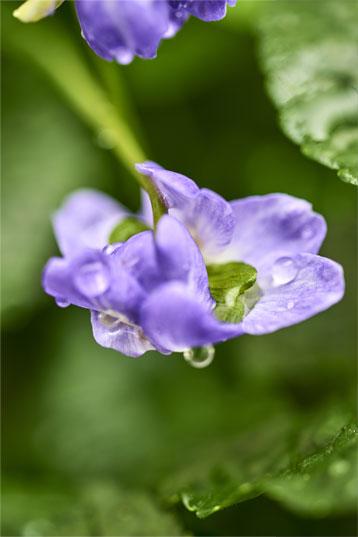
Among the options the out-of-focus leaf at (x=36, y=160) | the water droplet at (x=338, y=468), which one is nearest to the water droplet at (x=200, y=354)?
the water droplet at (x=338, y=468)

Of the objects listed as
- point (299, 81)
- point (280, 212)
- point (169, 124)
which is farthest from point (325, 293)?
point (169, 124)

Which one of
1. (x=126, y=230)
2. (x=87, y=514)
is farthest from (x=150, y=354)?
(x=126, y=230)

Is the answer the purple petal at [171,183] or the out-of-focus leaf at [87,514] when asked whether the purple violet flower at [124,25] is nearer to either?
the purple petal at [171,183]

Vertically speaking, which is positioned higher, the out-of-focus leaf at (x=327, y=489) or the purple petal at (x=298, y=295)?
the purple petal at (x=298, y=295)

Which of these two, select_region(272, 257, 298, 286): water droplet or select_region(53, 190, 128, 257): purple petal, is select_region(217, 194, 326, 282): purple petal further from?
select_region(53, 190, 128, 257): purple petal

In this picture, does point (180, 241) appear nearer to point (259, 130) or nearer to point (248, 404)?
point (248, 404)

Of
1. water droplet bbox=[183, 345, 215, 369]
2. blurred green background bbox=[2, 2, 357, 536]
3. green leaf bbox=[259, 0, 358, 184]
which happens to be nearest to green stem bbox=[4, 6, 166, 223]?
blurred green background bbox=[2, 2, 357, 536]
